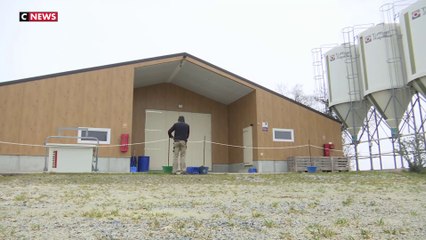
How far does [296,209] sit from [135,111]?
13524 mm

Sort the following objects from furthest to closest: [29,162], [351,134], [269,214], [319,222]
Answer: [351,134], [29,162], [269,214], [319,222]

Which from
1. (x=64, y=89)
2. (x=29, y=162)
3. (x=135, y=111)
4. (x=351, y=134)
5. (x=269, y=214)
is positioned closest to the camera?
(x=269, y=214)

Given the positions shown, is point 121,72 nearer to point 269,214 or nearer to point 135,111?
point 135,111

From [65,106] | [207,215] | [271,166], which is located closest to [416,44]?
[271,166]

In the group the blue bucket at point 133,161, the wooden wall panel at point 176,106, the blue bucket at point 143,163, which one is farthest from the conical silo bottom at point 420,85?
the blue bucket at point 133,161

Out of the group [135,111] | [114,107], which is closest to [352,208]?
[114,107]

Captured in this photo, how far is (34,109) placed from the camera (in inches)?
494

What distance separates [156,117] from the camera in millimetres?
17469

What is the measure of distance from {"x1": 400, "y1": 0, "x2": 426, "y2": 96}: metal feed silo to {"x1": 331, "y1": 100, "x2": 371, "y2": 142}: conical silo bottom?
3629 millimetres

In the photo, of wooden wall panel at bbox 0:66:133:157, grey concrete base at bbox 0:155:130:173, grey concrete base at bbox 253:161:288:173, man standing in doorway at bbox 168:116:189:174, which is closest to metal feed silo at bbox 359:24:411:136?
grey concrete base at bbox 253:161:288:173

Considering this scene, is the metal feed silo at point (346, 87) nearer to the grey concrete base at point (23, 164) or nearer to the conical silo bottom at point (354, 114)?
the conical silo bottom at point (354, 114)

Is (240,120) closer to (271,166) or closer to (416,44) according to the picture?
(271,166)

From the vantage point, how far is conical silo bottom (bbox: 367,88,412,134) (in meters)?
15.4

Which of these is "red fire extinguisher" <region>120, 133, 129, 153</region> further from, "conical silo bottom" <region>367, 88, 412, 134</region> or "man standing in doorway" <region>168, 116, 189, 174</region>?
"conical silo bottom" <region>367, 88, 412, 134</region>
